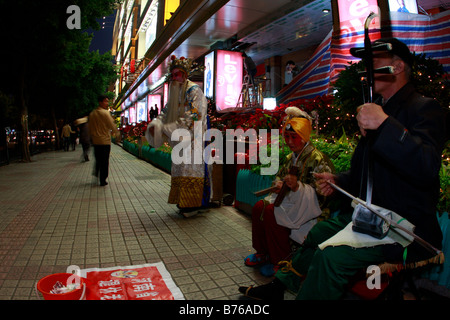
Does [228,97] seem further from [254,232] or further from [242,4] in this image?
[254,232]

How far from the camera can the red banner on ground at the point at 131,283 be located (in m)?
2.84

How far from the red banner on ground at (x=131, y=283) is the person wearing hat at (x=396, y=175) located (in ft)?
4.68

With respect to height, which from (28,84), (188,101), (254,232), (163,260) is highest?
(28,84)

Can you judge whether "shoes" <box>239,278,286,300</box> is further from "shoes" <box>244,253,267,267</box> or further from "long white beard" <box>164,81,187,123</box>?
"long white beard" <box>164,81,187,123</box>

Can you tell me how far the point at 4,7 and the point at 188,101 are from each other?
10964mm

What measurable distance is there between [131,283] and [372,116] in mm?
2522

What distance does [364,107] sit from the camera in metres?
1.85

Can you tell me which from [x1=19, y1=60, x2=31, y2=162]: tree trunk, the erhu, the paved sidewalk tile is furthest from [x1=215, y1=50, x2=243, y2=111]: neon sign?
the erhu

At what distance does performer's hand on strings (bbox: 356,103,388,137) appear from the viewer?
5.93 feet

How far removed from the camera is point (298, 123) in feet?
10.7

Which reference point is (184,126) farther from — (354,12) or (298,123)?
(354,12)

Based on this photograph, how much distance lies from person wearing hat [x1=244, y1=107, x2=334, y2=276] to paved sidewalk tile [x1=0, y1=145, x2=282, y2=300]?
1.26 ft

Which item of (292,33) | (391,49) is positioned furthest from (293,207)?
(292,33)

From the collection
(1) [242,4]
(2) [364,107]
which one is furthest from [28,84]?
(2) [364,107]
